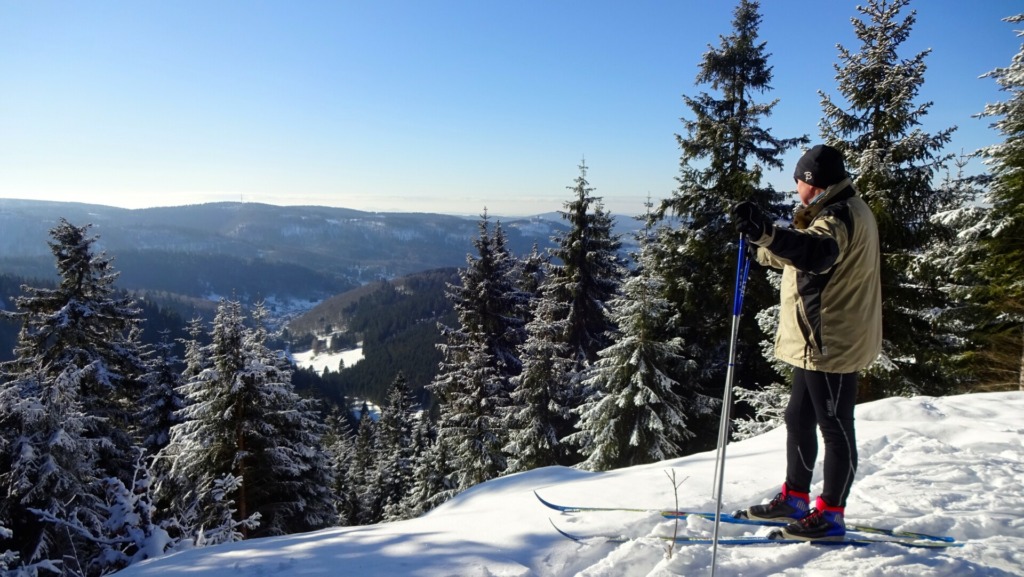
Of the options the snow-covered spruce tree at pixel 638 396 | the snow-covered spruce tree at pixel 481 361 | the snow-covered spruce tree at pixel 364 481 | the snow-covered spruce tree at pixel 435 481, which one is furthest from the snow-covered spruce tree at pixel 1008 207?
the snow-covered spruce tree at pixel 364 481

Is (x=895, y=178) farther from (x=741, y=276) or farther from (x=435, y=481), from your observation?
(x=435, y=481)

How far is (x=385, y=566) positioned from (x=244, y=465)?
1430cm

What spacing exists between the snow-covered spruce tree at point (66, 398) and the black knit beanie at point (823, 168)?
13.5 m

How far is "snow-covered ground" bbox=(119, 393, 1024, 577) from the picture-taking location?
2850mm

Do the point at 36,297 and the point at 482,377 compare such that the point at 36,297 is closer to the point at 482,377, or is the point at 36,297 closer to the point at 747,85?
the point at 482,377

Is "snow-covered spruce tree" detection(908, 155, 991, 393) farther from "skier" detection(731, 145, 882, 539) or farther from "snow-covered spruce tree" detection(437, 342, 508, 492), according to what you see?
"snow-covered spruce tree" detection(437, 342, 508, 492)

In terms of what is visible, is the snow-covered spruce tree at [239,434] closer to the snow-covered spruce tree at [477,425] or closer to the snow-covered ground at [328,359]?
the snow-covered spruce tree at [477,425]

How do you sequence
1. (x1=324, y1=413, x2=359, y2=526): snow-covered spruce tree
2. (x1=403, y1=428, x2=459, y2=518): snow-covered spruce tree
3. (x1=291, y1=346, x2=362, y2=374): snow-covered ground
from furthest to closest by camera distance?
(x1=291, y1=346, x2=362, y2=374): snow-covered ground
(x1=324, y1=413, x2=359, y2=526): snow-covered spruce tree
(x1=403, y1=428, x2=459, y2=518): snow-covered spruce tree

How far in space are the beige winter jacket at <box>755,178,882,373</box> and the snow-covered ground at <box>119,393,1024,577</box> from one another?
1208 millimetres

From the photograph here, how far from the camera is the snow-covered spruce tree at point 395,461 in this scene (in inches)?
1130

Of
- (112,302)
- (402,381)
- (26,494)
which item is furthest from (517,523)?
(402,381)

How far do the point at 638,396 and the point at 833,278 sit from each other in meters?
10.6

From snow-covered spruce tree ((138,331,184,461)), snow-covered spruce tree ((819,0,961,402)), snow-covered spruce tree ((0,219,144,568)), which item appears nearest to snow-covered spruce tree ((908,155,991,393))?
snow-covered spruce tree ((819,0,961,402))

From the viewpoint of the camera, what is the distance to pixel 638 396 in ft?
42.2
